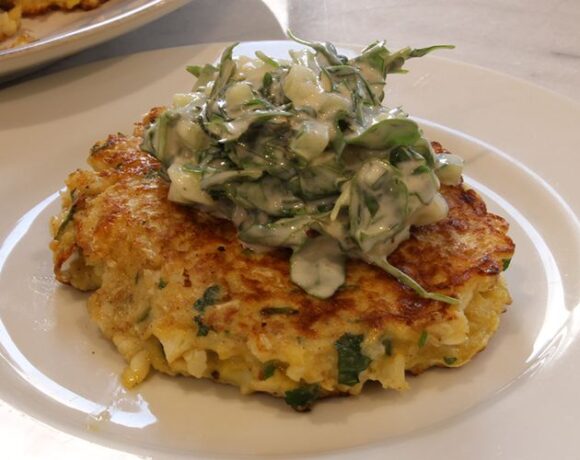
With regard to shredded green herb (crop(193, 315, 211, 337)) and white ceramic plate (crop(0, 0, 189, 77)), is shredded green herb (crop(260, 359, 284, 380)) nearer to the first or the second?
shredded green herb (crop(193, 315, 211, 337))

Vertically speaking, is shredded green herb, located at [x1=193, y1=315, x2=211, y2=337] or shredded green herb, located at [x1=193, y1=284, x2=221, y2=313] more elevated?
shredded green herb, located at [x1=193, y1=284, x2=221, y2=313]

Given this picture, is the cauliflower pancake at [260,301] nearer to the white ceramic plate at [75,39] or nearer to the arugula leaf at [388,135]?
the arugula leaf at [388,135]

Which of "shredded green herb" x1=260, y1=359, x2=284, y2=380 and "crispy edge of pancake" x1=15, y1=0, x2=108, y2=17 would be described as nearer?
"shredded green herb" x1=260, y1=359, x2=284, y2=380

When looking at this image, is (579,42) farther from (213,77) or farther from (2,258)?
(2,258)

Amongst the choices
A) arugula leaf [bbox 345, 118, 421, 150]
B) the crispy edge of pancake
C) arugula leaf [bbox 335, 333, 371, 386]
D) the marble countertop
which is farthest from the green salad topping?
the crispy edge of pancake

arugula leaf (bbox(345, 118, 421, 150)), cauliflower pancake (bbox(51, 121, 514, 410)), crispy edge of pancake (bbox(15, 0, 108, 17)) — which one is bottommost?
cauliflower pancake (bbox(51, 121, 514, 410))

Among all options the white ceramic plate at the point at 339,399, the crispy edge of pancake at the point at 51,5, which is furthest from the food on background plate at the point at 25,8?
the white ceramic plate at the point at 339,399

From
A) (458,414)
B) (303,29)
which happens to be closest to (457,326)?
(458,414)
